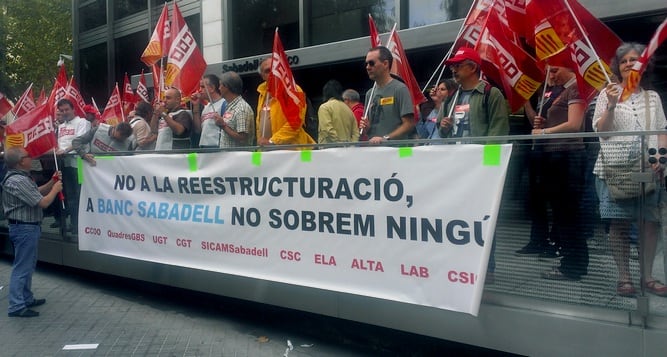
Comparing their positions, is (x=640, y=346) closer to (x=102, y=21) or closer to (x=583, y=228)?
(x=583, y=228)

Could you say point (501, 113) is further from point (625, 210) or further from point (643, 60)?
point (625, 210)

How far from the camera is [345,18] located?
13172 millimetres

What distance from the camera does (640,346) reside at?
→ 12.4 feet

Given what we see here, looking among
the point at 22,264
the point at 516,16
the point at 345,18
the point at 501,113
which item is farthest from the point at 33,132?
the point at 345,18

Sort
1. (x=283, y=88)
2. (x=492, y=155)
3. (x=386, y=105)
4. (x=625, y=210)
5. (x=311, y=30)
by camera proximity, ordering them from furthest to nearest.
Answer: (x=311, y=30), (x=283, y=88), (x=386, y=105), (x=492, y=155), (x=625, y=210)

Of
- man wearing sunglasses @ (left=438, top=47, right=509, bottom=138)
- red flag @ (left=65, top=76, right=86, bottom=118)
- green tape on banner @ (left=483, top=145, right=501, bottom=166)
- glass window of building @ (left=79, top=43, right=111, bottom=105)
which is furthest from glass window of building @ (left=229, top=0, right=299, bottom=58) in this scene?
green tape on banner @ (left=483, top=145, right=501, bottom=166)

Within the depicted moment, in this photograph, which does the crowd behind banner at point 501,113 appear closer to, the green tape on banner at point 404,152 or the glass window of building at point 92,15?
the green tape on banner at point 404,152

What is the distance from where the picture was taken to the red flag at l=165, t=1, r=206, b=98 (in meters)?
7.57

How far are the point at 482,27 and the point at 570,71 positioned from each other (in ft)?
2.82

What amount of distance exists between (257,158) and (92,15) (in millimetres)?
17388

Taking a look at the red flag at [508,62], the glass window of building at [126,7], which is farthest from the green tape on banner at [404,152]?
the glass window of building at [126,7]

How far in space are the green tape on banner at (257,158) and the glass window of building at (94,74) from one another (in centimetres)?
1595

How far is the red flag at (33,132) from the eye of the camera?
24.3 feet

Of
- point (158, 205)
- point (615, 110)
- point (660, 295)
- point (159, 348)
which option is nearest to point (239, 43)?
point (158, 205)
